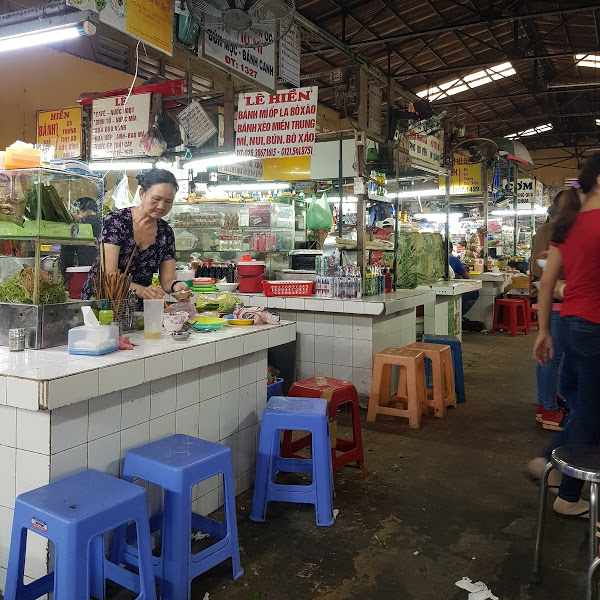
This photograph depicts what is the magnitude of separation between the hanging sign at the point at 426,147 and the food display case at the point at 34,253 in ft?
15.8

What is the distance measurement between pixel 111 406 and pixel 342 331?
10.6 ft

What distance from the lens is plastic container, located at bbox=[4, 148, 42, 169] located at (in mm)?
2877

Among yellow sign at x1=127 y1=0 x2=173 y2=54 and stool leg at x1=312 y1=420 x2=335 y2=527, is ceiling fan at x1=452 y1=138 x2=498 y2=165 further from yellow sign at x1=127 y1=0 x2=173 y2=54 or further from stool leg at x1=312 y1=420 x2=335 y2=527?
stool leg at x1=312 y1=420 x2=335 y2=527

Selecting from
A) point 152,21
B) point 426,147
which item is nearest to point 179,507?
point 152,21

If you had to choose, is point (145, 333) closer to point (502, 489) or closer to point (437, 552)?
point (437, 552)

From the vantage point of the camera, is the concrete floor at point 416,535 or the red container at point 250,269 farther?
the red container at point 250,269

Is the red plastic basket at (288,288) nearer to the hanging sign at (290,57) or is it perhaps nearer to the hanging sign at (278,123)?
the hanging sign at (278,123)


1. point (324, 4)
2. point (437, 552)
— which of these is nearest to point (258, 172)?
point (324, 4)

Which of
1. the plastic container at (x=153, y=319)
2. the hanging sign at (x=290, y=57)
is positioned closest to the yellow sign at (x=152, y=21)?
the hanging sign at (x=290, y=57)

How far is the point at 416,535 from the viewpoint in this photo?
3.08 meters

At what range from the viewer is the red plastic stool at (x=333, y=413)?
381 centimetres

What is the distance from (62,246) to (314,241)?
19.8 ft

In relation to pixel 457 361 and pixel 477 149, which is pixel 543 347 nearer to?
pixel 457 361

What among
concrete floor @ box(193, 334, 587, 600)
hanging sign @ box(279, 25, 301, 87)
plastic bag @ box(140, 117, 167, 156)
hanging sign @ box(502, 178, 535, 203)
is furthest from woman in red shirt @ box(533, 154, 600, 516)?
hanging sign @ box(502, 178, 535, 203)
